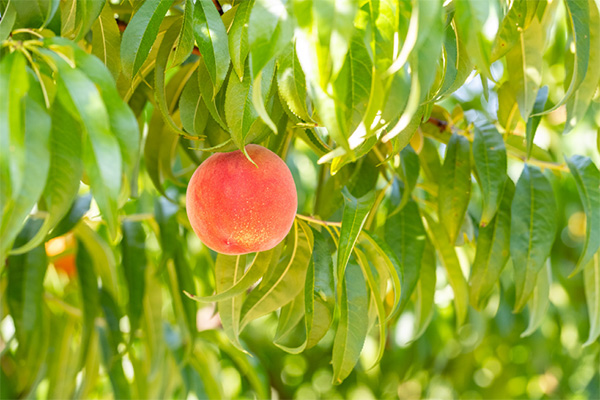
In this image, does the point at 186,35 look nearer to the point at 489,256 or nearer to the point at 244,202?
the point at 244,202

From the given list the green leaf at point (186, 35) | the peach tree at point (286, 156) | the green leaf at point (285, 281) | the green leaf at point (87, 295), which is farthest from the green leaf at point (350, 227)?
the green leaf at point (87, 295)

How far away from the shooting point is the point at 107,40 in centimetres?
96

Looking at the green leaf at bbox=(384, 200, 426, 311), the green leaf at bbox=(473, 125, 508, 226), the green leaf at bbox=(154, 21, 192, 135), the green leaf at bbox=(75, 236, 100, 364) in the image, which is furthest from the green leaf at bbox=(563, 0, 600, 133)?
the green leaf at bbox=(75, 236, 100, 364)

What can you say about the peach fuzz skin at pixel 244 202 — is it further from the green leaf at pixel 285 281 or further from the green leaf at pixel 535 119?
the green leaf at pixel 535 119

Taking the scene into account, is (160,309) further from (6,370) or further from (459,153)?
(459,153)

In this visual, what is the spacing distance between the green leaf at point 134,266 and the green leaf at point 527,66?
77cm

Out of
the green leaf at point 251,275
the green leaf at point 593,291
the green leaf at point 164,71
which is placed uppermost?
the green leaf at point 164,71

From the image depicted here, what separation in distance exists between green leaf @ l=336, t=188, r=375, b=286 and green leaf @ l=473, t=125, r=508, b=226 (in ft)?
0.92

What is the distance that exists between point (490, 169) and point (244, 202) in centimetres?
44

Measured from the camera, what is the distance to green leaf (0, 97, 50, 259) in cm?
57

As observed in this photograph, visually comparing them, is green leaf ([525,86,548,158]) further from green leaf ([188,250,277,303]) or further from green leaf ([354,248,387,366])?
green leaf ([188,250,277,303])

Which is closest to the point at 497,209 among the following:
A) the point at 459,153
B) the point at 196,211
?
the point at 459,153

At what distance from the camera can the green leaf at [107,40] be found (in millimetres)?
948

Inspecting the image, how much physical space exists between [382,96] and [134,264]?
0.87 meters
